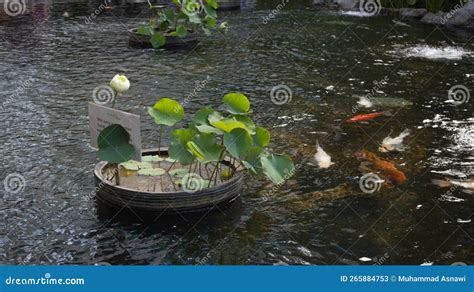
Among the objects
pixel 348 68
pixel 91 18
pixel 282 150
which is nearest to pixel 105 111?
pixel 282 150

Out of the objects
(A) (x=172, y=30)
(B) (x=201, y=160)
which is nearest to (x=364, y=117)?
(B) (x=201, y=160)

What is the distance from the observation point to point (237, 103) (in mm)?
5773

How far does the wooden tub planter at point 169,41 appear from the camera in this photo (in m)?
13.1

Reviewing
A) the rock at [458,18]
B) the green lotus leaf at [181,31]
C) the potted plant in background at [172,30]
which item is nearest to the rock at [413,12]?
the rock at [458,18]

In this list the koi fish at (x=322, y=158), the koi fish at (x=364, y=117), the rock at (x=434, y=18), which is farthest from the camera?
the rock at (x=434, y=18)

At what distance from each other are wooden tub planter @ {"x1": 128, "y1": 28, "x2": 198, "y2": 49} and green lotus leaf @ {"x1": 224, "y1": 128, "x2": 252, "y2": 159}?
8124mm

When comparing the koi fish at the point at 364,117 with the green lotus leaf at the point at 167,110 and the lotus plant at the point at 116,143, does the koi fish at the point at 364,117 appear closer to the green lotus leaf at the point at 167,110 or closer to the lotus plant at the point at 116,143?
the green lotus leaf at the point at 167,110

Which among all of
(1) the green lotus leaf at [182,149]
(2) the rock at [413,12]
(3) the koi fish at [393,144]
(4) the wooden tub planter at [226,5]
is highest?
(1) the green lotus leaf at [182,149]

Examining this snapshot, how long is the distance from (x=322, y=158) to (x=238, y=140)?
2.05m

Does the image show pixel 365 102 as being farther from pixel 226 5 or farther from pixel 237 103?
pixel 226 5

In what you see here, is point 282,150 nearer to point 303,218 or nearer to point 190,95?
point 303,218

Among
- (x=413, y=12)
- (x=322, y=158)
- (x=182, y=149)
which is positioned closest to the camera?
(x=182, y=149)

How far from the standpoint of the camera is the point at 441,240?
5402 mm

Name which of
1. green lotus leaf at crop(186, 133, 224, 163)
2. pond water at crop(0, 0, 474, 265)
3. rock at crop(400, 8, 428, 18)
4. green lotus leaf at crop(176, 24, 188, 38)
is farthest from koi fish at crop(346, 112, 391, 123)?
rock at crop(400, 8, 428, 18)
